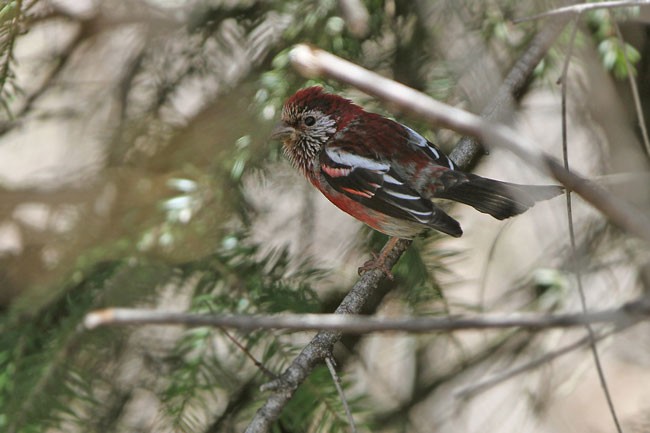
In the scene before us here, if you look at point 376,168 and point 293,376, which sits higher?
point 293,376

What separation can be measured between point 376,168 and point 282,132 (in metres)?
0.49

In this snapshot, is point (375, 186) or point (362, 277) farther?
point (375, 186)

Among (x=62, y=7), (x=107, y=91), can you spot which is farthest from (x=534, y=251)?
(x=62, y=7)

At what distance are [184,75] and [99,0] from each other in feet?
1.93

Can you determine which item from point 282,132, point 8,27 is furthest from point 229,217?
point 8,27

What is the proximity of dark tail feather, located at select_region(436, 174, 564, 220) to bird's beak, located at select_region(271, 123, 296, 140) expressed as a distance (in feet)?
2.43

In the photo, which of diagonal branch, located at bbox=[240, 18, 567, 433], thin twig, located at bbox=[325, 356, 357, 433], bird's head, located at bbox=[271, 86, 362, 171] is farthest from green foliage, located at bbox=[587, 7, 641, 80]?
thin twig, located at bbox=[325, 356, 357, 433]

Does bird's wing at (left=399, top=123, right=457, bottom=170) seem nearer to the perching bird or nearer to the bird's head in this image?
the perching bird

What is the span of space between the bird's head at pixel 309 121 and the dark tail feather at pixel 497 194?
678mm

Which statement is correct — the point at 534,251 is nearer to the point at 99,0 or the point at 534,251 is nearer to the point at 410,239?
the point at 410,239

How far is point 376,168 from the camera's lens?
3.60 meters

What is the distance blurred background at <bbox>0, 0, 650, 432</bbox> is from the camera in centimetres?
286

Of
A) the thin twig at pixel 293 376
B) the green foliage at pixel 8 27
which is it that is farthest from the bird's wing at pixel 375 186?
the green foliage at pixel 8 27

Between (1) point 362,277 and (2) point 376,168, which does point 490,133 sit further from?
(2) point 376,168
